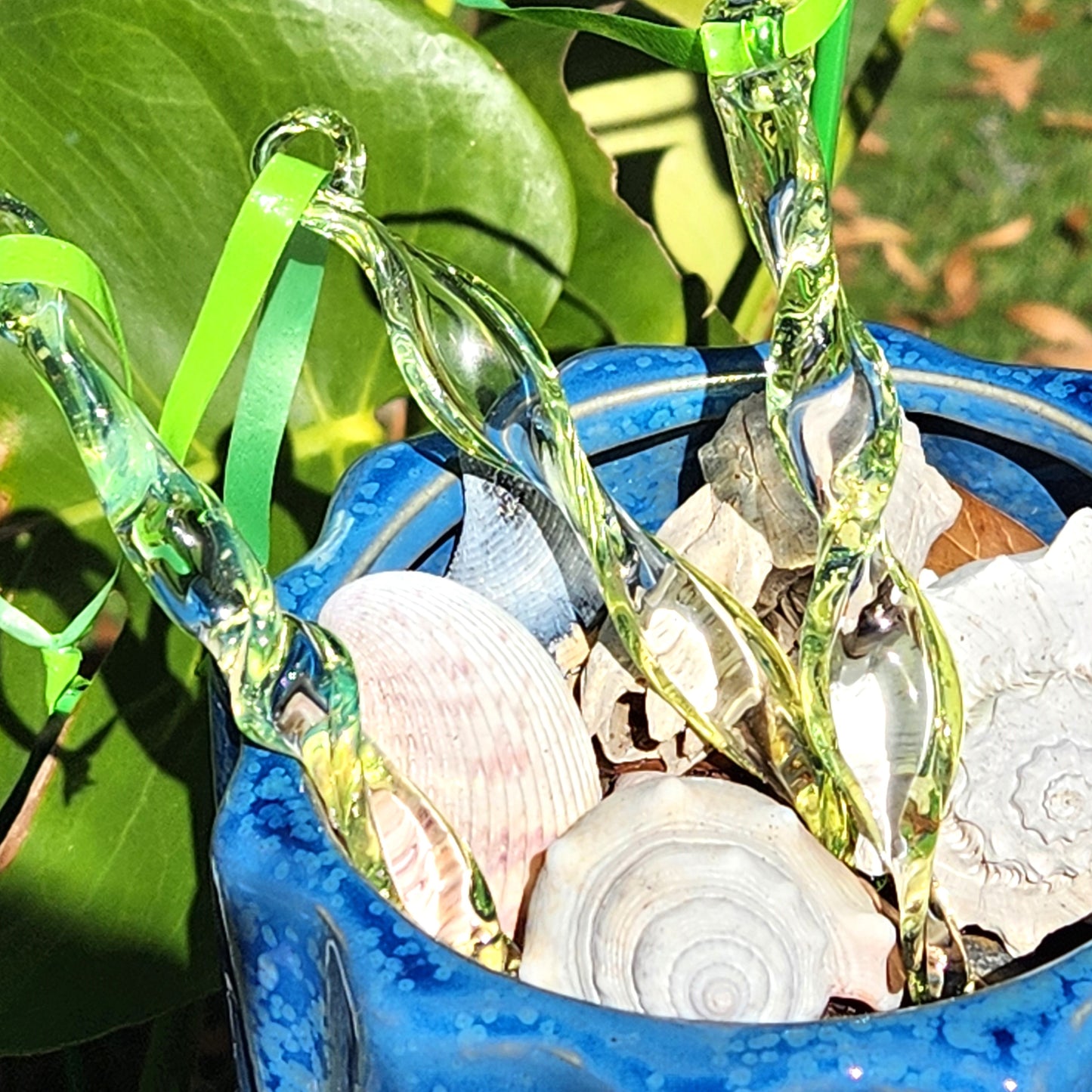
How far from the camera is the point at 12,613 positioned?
370mm

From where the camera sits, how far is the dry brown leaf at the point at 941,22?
140 centimetres

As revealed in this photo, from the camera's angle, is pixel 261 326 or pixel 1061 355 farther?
pixel 1061 355

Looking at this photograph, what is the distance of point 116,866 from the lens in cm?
54

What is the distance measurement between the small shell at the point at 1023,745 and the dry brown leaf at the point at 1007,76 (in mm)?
1002

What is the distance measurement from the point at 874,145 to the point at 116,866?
952 millimetres

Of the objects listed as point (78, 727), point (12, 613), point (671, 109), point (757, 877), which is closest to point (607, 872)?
point (757, 877)

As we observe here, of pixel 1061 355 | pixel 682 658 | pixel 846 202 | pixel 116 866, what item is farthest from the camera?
pixel 846 202

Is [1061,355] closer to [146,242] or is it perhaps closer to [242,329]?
[146,242]

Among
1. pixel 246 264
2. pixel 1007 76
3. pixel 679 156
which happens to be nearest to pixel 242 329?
pixel 246 264

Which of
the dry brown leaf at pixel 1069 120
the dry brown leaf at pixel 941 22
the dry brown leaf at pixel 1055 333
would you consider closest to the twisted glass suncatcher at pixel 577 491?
the dry brown leaf at pixel 1055 333

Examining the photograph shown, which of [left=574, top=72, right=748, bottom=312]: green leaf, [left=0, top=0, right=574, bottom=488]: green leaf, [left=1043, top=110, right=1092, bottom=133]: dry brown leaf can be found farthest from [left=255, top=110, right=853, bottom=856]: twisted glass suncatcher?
[left=1043, top=110, right=1092, bottom=133]: dry brown leaf

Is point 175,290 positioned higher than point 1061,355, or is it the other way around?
point 175,290

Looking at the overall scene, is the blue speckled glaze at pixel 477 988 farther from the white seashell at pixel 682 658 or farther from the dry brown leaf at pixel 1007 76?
the dry brown leaf at pixel 1007 76

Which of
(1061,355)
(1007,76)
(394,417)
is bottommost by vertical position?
(1061,355)
